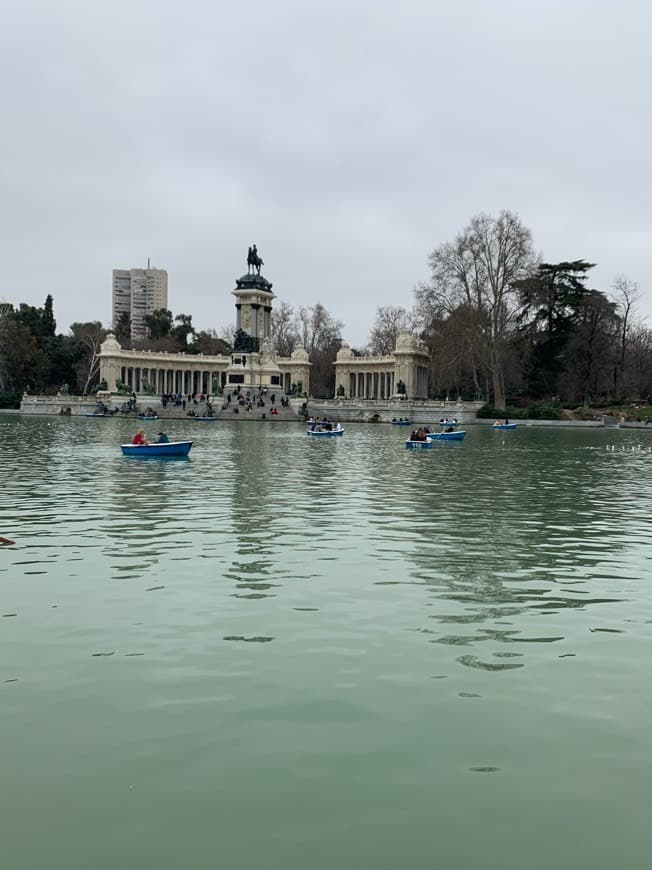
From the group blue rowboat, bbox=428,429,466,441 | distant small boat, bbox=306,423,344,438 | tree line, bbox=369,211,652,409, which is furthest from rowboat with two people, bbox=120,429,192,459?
tree line, bbox=369,211,652,409

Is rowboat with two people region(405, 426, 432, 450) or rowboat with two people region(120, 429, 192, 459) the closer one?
rowboat with two people region(120, 429, 192, 459)

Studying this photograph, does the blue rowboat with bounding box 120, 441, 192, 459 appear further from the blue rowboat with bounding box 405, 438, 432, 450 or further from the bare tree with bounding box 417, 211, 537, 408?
the bare tree with bounding box 417, 211, 537, 408

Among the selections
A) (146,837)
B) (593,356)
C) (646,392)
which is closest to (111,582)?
(146,837)

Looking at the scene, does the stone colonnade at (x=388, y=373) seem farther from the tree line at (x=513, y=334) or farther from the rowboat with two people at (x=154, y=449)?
the rowboat with two people at (x=154, y=449)

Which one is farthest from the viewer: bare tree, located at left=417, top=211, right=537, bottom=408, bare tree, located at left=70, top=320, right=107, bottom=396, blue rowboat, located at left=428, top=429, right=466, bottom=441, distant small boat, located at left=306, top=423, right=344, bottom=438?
bare tree, located at left=70, top=320, right=107, bottom=396

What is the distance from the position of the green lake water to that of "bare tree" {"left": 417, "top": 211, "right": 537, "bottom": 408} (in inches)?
2411

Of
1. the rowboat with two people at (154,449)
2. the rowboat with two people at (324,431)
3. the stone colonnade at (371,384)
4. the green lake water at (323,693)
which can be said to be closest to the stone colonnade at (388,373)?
the stone colonnade at (371,384)

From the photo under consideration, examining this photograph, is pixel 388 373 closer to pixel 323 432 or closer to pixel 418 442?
pixel 323 432

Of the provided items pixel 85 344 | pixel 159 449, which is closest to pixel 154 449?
pixel 159 449

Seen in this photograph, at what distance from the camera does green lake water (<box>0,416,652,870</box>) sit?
16.3ft

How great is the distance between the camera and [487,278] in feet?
255

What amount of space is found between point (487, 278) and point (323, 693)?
74139mm

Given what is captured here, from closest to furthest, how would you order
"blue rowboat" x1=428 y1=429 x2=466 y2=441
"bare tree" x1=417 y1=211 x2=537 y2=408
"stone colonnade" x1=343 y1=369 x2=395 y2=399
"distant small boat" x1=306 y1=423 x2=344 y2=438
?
"blue rowboat" x1=428 y1=429 x2=466 y2=441
"distant small boat" x1=306 y1=423 x2=344 y2=438
"bare tree" x1=417 y1=211 x2=537 y2=408
"stone colonnade" x1=343 y1=369 x2=395 y2=399

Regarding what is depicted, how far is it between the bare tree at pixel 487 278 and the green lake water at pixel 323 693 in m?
61.2
